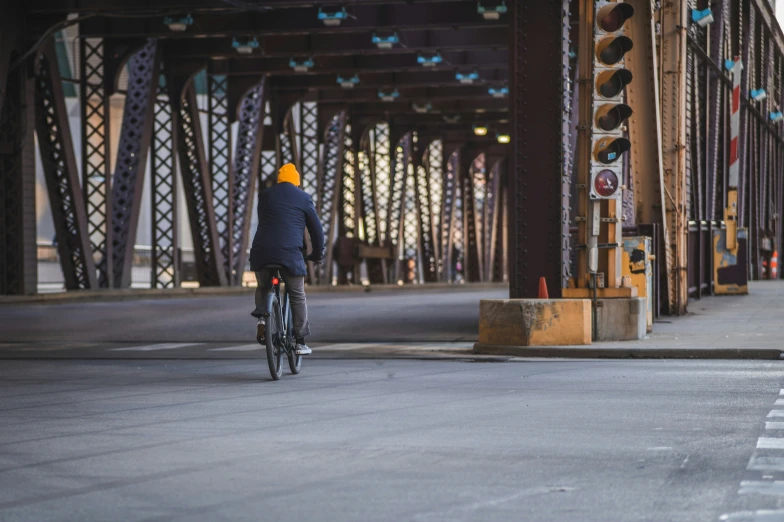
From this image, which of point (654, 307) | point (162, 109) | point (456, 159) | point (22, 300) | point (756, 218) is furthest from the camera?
point (456, 159)

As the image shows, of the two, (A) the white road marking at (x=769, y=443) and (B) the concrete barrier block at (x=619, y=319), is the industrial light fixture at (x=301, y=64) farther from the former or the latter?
(A) the white road marking at (x=769, y=443)

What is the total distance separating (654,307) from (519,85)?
6041 millimetres

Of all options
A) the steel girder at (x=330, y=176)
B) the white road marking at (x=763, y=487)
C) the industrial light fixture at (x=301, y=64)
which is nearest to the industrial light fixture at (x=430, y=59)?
the industrial light fixture at (x=301, y=64)

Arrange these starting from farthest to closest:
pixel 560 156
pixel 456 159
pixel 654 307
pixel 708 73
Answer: pixel 456 159, pixel 708 73, pixel 654 307, pixel 560 156

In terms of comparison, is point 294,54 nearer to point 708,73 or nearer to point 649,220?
point 708,73

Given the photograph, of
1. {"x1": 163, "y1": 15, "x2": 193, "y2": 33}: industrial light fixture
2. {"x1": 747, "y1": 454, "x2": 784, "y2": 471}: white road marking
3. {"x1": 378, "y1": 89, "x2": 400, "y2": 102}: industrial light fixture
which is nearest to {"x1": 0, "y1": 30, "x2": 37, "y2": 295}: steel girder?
{"x1": 163, "y1": 15, "x2": 193, "y2": 33}: industrial light fixture

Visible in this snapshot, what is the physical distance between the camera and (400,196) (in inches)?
2290

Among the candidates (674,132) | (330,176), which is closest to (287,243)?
(674,132)

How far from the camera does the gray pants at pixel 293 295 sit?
38.0 feet

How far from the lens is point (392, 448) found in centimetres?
733

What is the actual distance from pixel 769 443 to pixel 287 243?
5.46 meters

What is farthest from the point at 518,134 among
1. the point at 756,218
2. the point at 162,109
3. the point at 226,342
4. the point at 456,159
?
the point at 456,159

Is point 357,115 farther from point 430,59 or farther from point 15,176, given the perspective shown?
point 15,176

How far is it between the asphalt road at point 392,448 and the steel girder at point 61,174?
19.2 m
